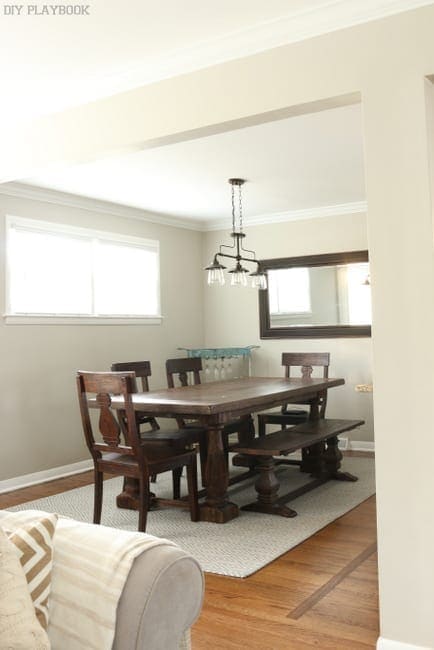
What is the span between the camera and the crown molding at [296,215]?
6.43 m

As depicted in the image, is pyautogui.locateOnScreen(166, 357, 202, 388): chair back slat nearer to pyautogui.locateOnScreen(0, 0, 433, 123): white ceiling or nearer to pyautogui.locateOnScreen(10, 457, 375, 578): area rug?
pyautogui.locateOnScreen(10, 457, 375, 578): area rug

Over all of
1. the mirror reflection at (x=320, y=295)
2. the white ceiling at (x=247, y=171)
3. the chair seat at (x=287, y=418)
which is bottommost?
the chair seat at (x=287, y=418)

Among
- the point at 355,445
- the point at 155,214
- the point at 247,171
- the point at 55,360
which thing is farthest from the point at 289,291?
the point at 55,360

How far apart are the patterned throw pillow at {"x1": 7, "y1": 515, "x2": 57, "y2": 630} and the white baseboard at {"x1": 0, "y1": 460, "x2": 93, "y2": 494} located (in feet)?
12.4

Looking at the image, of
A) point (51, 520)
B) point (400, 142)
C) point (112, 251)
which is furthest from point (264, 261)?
point (51, 520)

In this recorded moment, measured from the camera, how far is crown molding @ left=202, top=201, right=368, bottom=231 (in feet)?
21.1

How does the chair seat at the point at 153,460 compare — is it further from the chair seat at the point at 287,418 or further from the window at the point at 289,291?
the window at the point at 289,291

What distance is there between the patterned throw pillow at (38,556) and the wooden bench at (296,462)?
8.57ft

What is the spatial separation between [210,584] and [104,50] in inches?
99.3

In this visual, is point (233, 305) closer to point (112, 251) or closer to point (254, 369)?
point (254, 369)

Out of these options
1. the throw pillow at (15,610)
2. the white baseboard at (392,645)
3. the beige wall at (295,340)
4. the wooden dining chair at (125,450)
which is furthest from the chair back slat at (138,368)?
the throw pillow at (15,610)

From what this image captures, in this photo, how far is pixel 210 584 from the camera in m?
3.08
